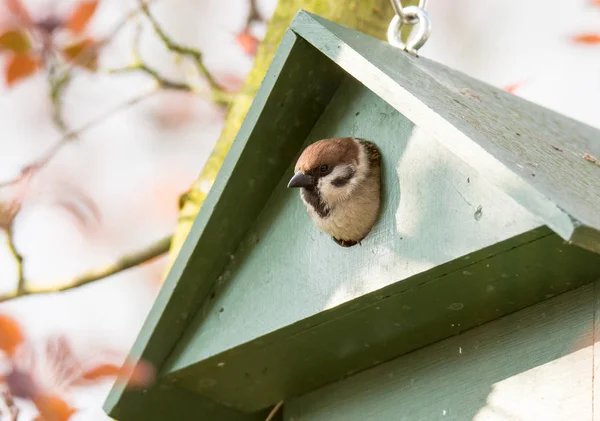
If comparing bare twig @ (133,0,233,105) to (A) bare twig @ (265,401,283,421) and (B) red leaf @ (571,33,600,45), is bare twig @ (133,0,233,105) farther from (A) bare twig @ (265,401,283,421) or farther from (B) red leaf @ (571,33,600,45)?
(B) red leaf @ (571,33,600,45)

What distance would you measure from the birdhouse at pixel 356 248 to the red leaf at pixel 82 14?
122 cm

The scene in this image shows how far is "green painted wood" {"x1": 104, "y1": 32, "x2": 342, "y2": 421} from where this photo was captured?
1.79 metres

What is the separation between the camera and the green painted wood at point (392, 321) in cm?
145

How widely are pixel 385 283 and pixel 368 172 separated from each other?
248mm

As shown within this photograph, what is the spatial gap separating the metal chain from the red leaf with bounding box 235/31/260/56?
1.29 metres

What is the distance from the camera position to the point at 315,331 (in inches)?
69.2

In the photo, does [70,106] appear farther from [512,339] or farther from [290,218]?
[512,339]

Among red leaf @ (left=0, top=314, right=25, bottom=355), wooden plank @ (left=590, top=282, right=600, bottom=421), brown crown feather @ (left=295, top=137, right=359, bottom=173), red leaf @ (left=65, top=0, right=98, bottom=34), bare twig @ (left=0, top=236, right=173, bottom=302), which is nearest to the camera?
wooden plank @ (left=590, top=282, right=600, bottom=421)

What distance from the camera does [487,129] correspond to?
1502 millimetres

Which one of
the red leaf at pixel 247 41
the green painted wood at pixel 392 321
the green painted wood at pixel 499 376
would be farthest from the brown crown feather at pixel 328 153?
the red leaf at pixel 247 41

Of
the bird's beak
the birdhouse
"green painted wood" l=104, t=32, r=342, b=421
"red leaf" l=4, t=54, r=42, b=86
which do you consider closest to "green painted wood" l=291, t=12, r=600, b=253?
the birdhouse

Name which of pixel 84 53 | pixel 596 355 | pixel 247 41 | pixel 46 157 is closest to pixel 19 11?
pixel 84 53

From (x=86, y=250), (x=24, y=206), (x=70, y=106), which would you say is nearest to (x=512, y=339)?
(x=24, y=206)

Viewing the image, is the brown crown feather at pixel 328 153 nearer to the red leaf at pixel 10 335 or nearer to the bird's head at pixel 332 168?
the bird's head at pixel 332 168
